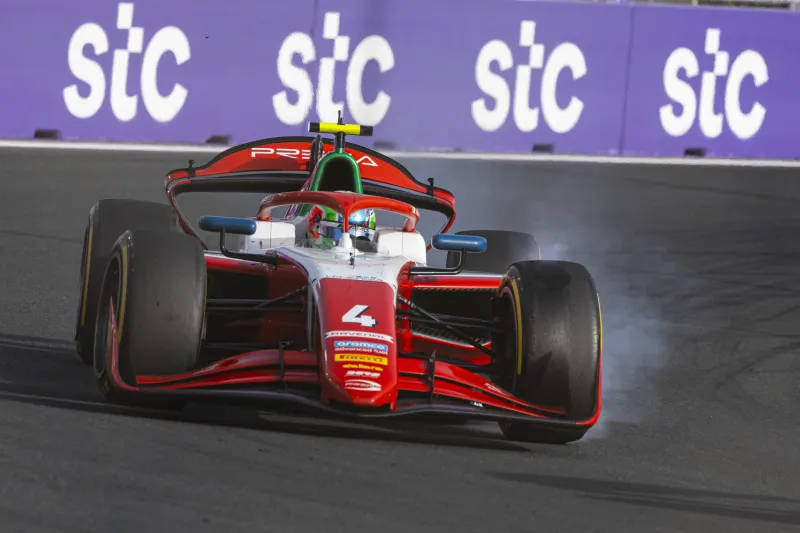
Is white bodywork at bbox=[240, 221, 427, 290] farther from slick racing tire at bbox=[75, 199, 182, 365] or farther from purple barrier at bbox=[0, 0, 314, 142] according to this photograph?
purple barrier at bbox=[0, 0, 314, 142]

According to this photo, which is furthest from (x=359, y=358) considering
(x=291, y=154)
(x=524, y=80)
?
(x=524, y=80)

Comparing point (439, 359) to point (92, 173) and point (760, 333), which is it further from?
point (92, 173)

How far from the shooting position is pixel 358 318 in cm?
680

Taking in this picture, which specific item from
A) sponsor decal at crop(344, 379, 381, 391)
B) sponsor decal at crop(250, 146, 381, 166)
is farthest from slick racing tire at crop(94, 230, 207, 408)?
sponsor decal at crop(250, 146, 381, 166)

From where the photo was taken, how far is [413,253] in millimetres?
8688

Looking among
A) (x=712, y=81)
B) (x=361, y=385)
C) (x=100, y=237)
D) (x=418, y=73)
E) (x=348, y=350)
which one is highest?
(x=712, y=81)

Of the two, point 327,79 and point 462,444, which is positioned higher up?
point 327,79

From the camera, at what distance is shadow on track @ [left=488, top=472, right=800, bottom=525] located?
6.03 m

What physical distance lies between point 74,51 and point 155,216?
348 inches

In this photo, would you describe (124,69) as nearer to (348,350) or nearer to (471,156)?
(471,156)

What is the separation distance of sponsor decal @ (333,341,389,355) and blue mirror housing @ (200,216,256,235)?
1.27 meters

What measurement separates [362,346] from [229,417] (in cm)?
75

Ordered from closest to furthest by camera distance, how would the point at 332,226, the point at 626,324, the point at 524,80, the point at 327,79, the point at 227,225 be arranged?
the point at 227,225 < the point at 332,226 < the point at 626,324 < the point at 327,79 < the point at 524,80

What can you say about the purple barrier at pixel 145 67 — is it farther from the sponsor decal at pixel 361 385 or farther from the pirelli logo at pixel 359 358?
the sponsor decal at pixel 361 385
